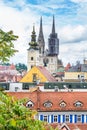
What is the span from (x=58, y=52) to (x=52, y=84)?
294 feet

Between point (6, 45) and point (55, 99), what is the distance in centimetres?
3066

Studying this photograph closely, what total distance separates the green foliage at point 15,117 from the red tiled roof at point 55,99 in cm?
2964

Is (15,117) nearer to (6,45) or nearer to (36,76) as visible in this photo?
(6,45)

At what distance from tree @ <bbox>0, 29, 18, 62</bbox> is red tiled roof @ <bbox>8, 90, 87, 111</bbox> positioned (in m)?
28.9

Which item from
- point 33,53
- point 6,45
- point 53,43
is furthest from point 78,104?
point 53,43

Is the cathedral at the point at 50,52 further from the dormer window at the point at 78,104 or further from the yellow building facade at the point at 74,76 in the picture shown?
the dormer window at the point at 78,104

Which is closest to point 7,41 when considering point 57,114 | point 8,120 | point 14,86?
point 8,120

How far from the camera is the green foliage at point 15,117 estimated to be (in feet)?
23.5

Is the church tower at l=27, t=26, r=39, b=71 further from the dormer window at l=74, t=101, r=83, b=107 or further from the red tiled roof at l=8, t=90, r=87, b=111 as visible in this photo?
the dormer window at l=74, t=101, r=83, b=107

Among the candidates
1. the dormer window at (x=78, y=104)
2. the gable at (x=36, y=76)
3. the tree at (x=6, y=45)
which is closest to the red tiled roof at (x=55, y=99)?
the dormer window at (x=78, y=104)

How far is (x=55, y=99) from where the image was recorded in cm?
3878

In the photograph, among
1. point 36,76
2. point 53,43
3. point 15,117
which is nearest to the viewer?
point 15,117

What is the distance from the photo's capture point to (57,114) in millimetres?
37375

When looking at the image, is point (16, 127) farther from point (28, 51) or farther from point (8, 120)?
point (28, 51)
